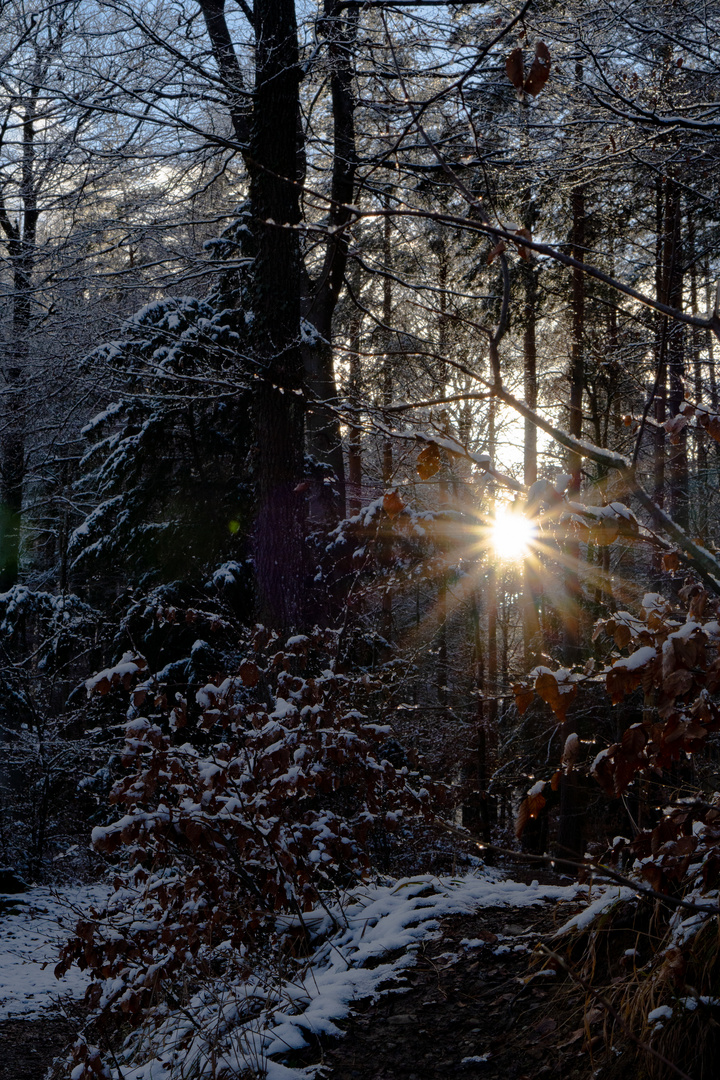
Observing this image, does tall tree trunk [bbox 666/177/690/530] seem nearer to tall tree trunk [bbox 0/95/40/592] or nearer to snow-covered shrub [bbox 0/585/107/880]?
tall tree trunk [bbox 0/95/40/592]

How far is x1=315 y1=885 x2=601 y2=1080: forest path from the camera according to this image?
295 centimetres

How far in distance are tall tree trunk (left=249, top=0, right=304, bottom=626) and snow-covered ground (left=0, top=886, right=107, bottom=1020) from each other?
3.28 meters

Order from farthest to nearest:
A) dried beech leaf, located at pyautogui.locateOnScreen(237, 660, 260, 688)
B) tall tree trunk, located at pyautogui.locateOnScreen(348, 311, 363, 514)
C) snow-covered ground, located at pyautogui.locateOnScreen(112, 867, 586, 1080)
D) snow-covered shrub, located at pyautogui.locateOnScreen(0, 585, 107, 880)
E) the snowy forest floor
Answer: snow-covered shrub, located at pyautogui.locateOnScreen(0, 585, 107, 880) → tall tree trunk, located at pyautogui.locateOnScreen(348, 311, 363, 514) → dried beech leaf, located at pyautogui.locateOnScreen(237, 660, 260, 688) → snow-covered ground, located at pyautogui.locateOnScreen(112, 867, 586, 1080) → the snowy forest floor

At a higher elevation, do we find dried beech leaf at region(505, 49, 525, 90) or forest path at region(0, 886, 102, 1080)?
dried beech leaf at region(505, 49, 525, 90)

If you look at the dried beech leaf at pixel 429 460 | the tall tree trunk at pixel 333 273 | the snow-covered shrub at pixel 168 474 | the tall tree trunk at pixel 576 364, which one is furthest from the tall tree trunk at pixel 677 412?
the dried beech leaf at pixel 429 460

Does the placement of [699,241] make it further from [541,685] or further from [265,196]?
[541,685]

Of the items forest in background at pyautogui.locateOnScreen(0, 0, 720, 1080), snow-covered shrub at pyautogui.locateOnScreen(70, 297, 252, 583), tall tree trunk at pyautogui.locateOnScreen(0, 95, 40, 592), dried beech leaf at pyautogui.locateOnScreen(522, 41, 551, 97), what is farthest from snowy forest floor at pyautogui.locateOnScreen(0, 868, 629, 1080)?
tall tree trunk at pyautogui.locateOnScreen(0, 95, 40, 592)

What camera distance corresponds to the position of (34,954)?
8453 millimetres

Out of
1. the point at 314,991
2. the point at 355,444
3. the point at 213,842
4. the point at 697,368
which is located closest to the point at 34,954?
the point at 213,842

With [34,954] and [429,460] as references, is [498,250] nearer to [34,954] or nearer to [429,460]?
[429,460]

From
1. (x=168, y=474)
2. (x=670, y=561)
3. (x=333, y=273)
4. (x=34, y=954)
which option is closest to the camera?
(x=670, y=561)

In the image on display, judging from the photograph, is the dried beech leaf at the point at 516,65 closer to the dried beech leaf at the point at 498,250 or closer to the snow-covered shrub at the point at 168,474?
the dried beech leaf at the point at 498,250

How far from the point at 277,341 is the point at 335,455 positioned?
4.54 metres

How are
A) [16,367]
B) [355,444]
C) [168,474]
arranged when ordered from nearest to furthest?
[355,444]
[168,474]
[16,367]
